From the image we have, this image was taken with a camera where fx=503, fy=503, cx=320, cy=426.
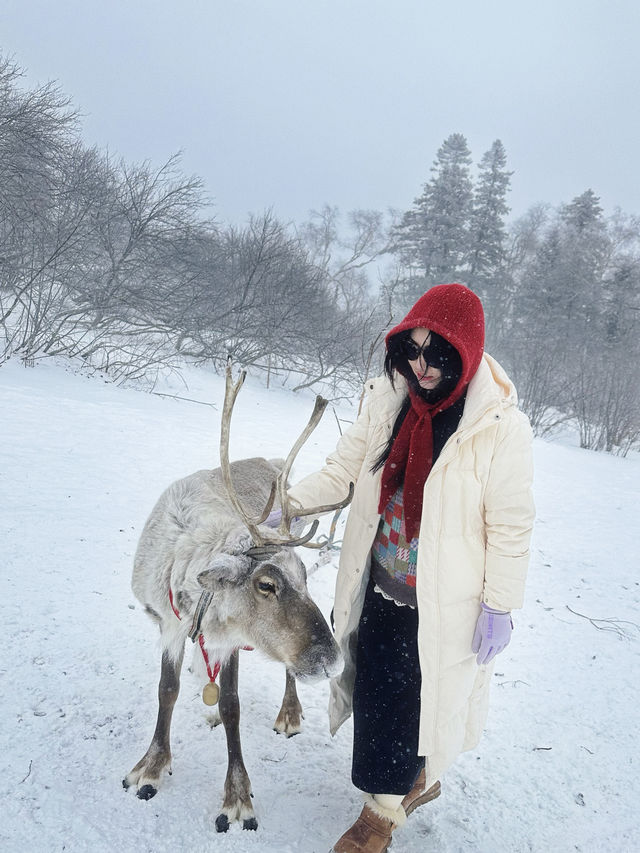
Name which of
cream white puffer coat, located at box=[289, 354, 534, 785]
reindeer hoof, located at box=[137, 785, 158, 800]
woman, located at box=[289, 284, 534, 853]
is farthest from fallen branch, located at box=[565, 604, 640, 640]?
reindeer hoof, located at box=[137, 785, 158, 800]

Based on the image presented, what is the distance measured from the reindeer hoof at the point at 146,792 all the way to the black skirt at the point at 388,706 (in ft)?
3.00

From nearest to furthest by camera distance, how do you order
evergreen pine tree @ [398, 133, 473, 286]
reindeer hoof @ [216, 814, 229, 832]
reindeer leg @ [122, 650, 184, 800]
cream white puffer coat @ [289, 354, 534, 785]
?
1. cream white puffer coat @ [289, 354, 534, 785]
2. reindeer hoof @ [216, 814, 229, 832]
3. reindeer leg @ [122, 650, 184, 800]
4. evergreen pine tree @ [398, 133, 473, 286]

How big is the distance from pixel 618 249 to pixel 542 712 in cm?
3839

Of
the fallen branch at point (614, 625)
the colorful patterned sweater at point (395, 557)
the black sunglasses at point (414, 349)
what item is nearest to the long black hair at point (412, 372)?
the black sunglasses at point (414, 349)

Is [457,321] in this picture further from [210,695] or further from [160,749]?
[160,749]

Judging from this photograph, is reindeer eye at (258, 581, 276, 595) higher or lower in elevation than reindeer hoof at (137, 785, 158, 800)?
higher

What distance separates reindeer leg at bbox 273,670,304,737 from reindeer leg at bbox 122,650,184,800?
0.66 meters

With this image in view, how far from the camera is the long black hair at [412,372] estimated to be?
2.04 metres

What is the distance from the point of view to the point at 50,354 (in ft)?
40.2

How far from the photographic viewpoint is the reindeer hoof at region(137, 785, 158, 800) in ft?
7.45

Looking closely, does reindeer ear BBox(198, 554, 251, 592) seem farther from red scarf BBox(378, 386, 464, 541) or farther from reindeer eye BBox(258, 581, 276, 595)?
red scarf BBox(378, 386, 464, 541)

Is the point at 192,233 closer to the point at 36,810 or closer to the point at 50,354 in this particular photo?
the point at 50,354

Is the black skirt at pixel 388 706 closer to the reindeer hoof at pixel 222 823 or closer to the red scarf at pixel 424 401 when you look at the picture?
the red scarf at pixel 424 401

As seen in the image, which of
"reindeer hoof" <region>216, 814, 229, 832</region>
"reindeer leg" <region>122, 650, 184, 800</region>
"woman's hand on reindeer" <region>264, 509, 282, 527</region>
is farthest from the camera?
"woman's hand on reindeer" <region>264, 509, 282, 527</region>
